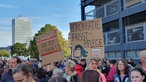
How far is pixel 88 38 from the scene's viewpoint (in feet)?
25.9

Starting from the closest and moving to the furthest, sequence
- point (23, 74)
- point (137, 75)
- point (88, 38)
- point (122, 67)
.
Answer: point (23, 74)
point (137, 75)
point (122, 67)
point (88, 38)

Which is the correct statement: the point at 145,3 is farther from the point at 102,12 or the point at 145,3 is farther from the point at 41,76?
the point at 41,76

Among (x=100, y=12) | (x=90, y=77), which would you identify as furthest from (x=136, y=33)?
(x=90, y=77)

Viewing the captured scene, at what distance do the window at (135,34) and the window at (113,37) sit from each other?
1.60 metres

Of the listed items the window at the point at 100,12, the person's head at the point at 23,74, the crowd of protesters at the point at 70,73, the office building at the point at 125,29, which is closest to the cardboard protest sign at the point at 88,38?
the crowd of protesters at the point at 70,73

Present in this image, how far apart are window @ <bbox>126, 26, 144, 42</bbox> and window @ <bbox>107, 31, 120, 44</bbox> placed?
160cm

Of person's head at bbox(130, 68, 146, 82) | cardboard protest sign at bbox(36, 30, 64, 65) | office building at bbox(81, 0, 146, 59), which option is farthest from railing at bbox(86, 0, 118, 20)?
person's head at bbox(130, 68, 146, 82)

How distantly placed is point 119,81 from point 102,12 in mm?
18277

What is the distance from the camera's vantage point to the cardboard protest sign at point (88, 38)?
304 inches

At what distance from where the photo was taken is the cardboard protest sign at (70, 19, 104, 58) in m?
7.72

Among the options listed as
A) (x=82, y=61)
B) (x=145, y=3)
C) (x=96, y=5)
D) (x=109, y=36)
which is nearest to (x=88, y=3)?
(x=96, y=5)

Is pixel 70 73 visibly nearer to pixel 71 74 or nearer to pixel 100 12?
pixel 71 74

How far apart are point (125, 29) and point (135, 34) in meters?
1.50

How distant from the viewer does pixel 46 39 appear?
8.42 metres
